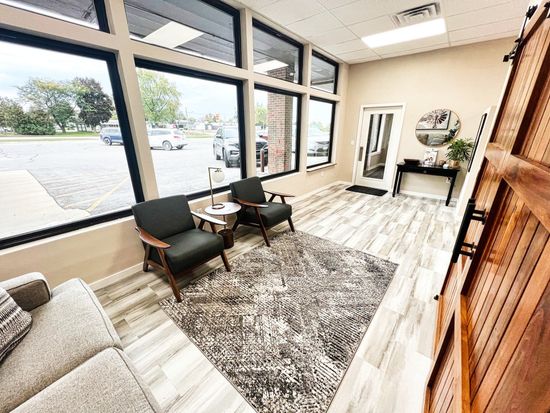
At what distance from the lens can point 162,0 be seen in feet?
7.61

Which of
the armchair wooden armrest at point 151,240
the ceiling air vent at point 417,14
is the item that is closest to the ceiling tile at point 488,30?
the ceiling air vent at point 417,14

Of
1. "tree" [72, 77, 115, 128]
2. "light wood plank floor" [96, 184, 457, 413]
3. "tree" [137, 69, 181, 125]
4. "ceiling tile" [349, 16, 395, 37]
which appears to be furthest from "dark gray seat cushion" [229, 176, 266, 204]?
"ceiling tile" [349, 16, 395, 37]

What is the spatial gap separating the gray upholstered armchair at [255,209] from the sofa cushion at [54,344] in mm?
1860

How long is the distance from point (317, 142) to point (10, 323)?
17.0 ft

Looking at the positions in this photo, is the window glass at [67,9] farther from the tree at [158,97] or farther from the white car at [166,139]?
the white car at [166,139]

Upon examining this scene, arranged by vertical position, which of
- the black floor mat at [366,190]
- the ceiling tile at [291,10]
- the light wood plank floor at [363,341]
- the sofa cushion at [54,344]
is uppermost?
the ceiling tile at [291,10]

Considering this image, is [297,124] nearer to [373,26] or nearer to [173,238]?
[373,26]

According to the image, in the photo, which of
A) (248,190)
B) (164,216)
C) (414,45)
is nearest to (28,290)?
(164,216)

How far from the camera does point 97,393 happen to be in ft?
2.95

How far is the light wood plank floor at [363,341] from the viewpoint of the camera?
1.32m

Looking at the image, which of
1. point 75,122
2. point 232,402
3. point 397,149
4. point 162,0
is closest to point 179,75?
point 162,0

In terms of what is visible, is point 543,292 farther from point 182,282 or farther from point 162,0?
point 162,0

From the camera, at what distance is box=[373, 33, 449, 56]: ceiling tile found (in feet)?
12.2

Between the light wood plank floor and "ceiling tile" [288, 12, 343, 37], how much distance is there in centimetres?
299
